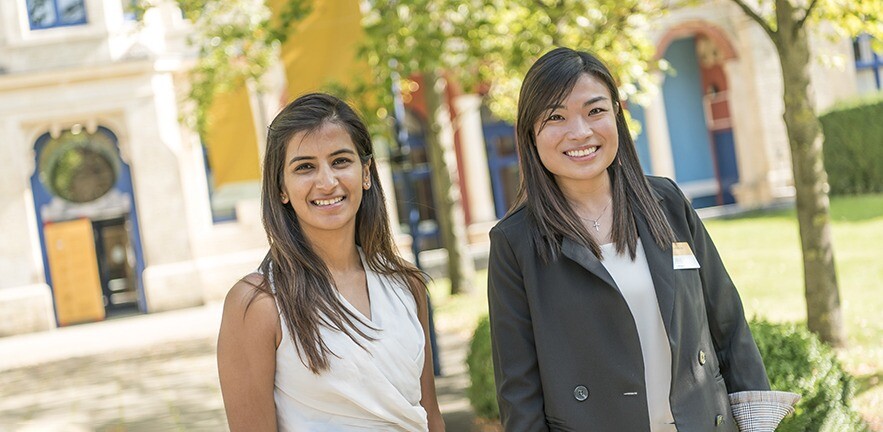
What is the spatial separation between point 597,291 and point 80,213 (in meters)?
22.9

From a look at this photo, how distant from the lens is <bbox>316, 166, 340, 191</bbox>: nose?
122 inches

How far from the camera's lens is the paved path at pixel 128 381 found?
35.1 feet

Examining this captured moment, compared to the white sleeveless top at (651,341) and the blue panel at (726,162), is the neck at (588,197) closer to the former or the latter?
the white sleeveless top at (651,341)

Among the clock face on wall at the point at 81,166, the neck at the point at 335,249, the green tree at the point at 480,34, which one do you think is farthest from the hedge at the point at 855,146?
the neck at the point at 335,249

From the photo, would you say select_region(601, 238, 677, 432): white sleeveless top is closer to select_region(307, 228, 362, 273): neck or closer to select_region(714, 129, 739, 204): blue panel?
select_region(307, 228, 362, 273): neck

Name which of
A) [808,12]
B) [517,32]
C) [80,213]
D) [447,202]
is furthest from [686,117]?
[808,12]

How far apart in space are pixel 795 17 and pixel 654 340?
5.72 m

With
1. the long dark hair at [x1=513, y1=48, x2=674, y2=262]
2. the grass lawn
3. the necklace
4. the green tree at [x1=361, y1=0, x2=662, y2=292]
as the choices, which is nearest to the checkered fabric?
the long dark hair at [x1=513, y1=48, x2=674, y2=262]

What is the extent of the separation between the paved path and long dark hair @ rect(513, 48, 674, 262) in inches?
187

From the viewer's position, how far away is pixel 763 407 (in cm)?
327

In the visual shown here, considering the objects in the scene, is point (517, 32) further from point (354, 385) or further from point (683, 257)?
point (354, 385)

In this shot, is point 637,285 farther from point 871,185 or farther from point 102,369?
point 871,185

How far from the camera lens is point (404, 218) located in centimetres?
2823

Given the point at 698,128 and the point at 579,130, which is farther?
the point at 698,128
